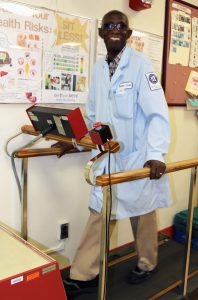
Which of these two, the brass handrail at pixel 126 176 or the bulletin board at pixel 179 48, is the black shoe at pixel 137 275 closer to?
the brass handrail at pixel 126 176

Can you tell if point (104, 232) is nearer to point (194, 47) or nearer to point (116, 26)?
point (116, 26)

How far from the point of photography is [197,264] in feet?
8.93

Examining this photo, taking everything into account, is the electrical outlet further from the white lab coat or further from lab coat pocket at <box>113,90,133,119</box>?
lab coat pocket at <box>113,90,133,119</box>

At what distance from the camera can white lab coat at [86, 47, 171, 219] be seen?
74.7 inches

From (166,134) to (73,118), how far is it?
2.05ft

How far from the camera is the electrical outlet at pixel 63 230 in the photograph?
2.44 meters

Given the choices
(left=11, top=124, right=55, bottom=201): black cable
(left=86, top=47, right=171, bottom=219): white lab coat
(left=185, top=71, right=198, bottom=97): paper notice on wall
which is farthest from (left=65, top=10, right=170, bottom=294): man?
(left=185, top=71, right=198, bottom=97): paper notice on wall

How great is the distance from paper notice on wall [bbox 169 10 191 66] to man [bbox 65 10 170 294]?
1089 mm

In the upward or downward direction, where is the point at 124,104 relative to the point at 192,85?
downward

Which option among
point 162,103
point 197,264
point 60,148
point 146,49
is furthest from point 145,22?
point 197,264

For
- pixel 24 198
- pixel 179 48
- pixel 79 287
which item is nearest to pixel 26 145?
pixel 24 198

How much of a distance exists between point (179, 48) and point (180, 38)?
3.4 inches

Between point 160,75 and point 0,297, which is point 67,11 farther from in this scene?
point 0,297

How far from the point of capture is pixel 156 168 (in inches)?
66.7
